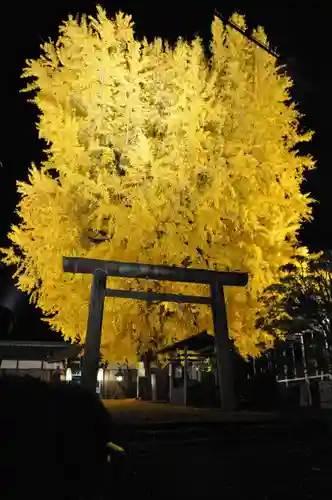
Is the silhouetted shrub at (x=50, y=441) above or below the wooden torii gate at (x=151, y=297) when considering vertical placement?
below

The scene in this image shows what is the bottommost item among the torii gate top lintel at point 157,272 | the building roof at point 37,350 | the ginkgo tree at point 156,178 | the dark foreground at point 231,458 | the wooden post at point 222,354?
the dark foreground at point 231,458

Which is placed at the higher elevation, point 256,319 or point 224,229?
point 224,229

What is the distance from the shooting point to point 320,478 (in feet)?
15.6

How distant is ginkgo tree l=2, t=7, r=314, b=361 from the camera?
1289 cm

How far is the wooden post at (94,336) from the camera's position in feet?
25.5

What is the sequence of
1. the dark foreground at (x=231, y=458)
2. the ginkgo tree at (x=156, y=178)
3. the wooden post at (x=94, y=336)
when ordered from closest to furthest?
1. the dark foreground at (x=231, y=458)
2. the wooden post at (x=94, y=336)
3. the ginkgo tree at (x=156, y=178)

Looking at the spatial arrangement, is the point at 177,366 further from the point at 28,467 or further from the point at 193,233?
the point at 28,467

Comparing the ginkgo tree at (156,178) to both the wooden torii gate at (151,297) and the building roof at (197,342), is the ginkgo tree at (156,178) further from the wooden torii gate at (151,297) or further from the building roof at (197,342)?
the wooden torii gate at (151,297)

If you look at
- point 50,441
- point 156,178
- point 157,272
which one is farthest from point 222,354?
point 156,178

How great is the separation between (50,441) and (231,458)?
329cm

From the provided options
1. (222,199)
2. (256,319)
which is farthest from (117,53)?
(256,319)

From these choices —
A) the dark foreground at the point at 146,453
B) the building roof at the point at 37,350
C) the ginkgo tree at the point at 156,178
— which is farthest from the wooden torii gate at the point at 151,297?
the building roof at the point at 37,350

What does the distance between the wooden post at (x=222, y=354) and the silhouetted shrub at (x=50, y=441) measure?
200 inches

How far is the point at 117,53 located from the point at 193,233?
8480 mm
